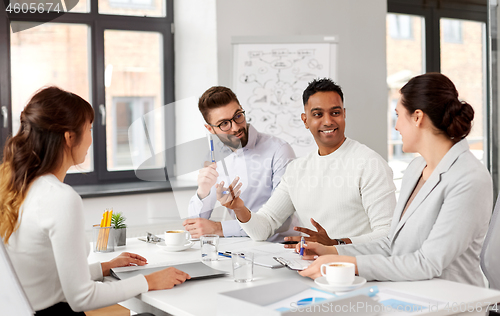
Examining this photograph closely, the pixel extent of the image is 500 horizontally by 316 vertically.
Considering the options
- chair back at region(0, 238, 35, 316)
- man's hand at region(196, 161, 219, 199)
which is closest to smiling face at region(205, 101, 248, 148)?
man's hand at region(196, 161, 219, 199)

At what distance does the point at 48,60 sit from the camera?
141 inches

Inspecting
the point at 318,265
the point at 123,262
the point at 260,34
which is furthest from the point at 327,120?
the point at 260,34

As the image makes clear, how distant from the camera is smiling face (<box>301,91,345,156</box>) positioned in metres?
2.24

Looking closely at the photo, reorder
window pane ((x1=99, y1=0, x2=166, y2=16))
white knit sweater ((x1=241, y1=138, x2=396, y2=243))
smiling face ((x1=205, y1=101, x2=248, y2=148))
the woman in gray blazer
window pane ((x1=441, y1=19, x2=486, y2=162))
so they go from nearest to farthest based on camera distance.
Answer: the woman in gray blazer, white knit sweater ((x1=241, y1=138, x2=396, y2=243)), smiling face ((x1=205, y1=101, x2=248, y2=148)), window pane ((x1=99, y1=0, x2=166, y2=16)), window pane ((x1=441, y1=19, x2=486, y2=162))

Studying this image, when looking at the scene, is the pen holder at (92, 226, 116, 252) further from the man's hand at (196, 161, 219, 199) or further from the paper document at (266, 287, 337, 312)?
the paper document at (266, 287, 337, 312)

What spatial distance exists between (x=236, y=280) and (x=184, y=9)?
293cm

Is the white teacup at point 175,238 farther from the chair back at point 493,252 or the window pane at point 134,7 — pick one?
the window pane at point 134,7

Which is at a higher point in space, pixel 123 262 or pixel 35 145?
pixel 35 145

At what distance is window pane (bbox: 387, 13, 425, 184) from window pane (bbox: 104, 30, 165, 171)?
2.03 m

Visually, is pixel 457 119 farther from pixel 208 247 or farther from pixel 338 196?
pixel 208 247

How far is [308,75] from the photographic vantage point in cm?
354

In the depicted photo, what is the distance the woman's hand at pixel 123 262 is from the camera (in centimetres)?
158

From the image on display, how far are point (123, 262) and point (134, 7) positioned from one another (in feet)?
9.03

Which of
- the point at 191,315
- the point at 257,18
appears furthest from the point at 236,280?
the point at 257,18
